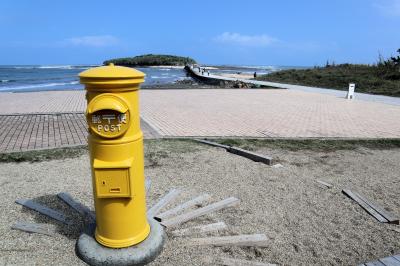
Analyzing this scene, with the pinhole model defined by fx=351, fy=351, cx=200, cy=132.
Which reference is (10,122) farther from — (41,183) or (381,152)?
(381,152)

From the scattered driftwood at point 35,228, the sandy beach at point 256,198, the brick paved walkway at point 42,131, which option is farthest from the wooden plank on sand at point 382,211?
the brick paved walkway at point 42,131

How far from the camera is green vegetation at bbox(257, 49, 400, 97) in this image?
20422 millimetres

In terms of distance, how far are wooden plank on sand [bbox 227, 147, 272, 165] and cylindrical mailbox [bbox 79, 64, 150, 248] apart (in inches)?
123

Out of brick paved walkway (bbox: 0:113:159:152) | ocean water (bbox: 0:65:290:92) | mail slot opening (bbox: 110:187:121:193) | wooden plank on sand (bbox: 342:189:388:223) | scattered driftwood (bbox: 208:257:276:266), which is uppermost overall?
mail slot opening (bbox: 110:187:121:193)

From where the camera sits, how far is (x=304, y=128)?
357 inches

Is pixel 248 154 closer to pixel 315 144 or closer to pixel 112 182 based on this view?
pixel 315 144

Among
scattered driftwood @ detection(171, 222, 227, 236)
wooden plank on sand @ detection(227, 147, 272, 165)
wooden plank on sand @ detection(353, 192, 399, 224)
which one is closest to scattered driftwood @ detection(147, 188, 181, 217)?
scattered driftwood @ detection(171, 222, 227, 236)

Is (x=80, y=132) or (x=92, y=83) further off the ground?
(x=92, y=83)

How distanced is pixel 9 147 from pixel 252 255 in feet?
18.1

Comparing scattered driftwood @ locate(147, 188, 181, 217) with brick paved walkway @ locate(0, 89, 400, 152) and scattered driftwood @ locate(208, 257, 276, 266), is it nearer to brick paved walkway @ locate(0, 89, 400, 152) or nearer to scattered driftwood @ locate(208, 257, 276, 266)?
scattered driftwood @ locate(208, 257, 276, 266)

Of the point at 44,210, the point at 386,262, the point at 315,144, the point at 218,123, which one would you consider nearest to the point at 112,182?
the point at 44,210

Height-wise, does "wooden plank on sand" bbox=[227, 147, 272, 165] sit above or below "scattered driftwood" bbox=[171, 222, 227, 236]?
above

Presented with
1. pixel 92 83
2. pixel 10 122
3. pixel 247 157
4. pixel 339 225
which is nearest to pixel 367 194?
pixel 339 225

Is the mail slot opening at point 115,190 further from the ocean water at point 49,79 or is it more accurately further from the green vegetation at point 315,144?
the ocean water at point 49,79
